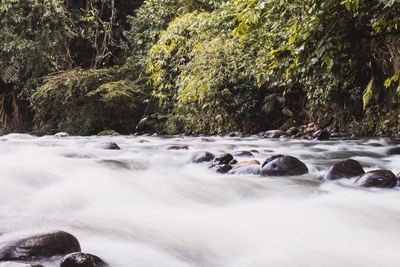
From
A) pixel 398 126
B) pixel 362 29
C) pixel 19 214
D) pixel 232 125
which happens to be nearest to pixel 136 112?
pixel 232 125

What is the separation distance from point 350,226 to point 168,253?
3.06 feet

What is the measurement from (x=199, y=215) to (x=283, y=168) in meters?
1.17

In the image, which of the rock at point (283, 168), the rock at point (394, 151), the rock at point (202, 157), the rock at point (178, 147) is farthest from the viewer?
the rock at point (178, 147)

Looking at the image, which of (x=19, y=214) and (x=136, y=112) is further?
(x=136, y=112)

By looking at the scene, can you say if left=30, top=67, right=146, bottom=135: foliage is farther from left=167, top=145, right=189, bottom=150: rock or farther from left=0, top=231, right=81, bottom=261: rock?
left=0, top=231, right=81, bottom=261: rock

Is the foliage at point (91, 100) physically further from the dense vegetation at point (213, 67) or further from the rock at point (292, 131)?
the rock at point (292, 131)

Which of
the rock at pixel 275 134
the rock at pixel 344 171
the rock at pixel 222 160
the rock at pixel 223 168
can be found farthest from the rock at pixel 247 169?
the rock at pixel 275 134

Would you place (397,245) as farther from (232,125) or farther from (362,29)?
(232,125)

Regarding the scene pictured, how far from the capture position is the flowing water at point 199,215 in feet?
4.20

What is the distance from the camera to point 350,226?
1.60 m

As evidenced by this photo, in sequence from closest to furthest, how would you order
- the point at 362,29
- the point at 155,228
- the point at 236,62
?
the point at 155,228, the point at 362,29, the point at 236,62

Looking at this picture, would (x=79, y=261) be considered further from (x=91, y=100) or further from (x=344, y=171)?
(x=91, y=100)

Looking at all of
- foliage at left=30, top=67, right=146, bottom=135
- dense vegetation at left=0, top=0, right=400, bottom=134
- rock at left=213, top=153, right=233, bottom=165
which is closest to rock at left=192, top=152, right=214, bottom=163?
rock at left=213, top=153, right=233, bottom=165

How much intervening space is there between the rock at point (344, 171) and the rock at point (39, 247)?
2040 millimetres
